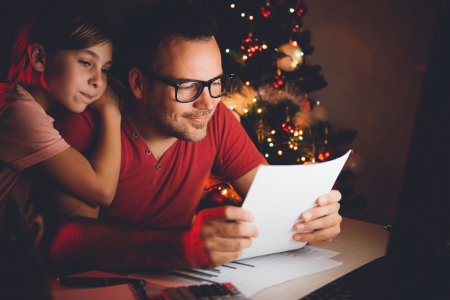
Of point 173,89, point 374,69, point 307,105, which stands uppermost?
point 374,69

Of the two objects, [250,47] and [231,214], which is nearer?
[231,214]

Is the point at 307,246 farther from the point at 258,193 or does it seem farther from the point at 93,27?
the point at 93,27

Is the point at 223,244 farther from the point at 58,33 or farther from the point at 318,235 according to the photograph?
the point at 58,33

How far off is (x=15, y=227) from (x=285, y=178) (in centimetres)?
50

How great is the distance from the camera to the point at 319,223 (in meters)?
0.88

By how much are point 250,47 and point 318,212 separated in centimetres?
148

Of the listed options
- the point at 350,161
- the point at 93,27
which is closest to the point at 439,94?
the point at 93,27

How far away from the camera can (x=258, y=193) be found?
681mm

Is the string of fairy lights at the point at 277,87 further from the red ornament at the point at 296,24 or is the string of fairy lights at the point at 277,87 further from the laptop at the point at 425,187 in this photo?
the laptop at the point at 425,187

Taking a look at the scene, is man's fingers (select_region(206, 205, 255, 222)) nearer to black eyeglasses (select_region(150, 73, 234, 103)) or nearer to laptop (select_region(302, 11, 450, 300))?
laptop (select_region(302, 11, 450, 300))

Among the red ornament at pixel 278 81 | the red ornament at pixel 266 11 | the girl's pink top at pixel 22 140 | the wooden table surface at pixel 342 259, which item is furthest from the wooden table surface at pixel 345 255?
the red ornament at pixel 266 11

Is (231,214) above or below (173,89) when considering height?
below

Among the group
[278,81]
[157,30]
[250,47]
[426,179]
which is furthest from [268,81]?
[426,179]

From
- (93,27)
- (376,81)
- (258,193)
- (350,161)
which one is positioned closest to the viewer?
(258,193)
